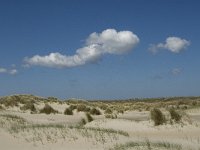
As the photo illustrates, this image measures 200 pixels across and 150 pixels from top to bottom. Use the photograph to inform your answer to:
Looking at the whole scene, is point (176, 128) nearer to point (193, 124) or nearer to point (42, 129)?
point (193, 124)

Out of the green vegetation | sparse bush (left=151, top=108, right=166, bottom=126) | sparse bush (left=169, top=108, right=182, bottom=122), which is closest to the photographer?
the green vegetation

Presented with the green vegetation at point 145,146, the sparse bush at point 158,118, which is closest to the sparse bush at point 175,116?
the sparse bush at point 158,118

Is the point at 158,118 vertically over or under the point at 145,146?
over

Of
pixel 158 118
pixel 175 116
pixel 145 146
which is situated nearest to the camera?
pixel 145 146

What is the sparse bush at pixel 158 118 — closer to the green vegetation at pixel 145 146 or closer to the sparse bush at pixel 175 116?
the sparse bush at pixel 175 116

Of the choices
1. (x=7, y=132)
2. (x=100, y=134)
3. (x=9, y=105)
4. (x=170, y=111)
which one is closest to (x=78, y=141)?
(x=100, y=134)

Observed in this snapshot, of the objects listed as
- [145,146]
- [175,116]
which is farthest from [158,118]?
[145,146]

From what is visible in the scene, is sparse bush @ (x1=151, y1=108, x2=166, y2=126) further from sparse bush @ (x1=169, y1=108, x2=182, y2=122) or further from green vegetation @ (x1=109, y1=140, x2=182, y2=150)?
green vegetation @ (x1=109, y1=140, x2=182, y2=150)

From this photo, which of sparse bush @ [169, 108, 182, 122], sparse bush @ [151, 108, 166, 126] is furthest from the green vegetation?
sparse bush @ [169, 108, 182, 122]

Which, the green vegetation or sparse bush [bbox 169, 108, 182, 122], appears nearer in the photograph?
the green vegetation

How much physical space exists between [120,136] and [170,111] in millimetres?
A: 8704

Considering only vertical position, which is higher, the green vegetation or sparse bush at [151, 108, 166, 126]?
sparse bush at [151, 108, 166, 126]

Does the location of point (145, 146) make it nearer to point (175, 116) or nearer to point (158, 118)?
point (158, 118)

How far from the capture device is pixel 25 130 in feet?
62.5
